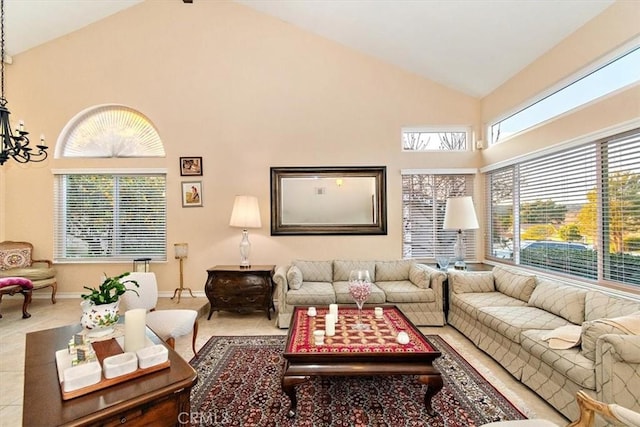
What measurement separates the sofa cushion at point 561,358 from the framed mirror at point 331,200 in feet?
8.36

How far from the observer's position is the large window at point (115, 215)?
4.82m

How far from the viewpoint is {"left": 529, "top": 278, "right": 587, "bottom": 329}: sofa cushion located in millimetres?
2564

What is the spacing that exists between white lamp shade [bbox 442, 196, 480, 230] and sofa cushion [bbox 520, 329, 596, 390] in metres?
1.63

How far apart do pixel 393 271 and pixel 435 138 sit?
229 cm

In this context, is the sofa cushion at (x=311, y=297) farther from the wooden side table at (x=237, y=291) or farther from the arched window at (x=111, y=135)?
the arched window at (x=111, y=135)

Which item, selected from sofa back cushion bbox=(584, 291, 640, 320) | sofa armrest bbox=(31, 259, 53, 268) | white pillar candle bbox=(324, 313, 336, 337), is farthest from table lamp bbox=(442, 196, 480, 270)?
sofa armrest bbox=(31, 259, 53, 268)

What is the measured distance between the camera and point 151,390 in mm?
1253

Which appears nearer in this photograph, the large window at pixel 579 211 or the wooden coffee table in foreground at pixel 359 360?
the wooden coffee table in foreground at pixel 359 360

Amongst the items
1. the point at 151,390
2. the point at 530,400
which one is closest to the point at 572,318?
the point at 530,400

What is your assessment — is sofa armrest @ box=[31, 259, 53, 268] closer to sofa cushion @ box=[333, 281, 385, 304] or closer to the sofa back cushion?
sofa cushion @ box=[333, 281, 385, 304]

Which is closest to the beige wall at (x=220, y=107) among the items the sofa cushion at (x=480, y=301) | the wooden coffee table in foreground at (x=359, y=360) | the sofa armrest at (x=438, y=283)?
the sofa armrest at (x=438, y=283)
